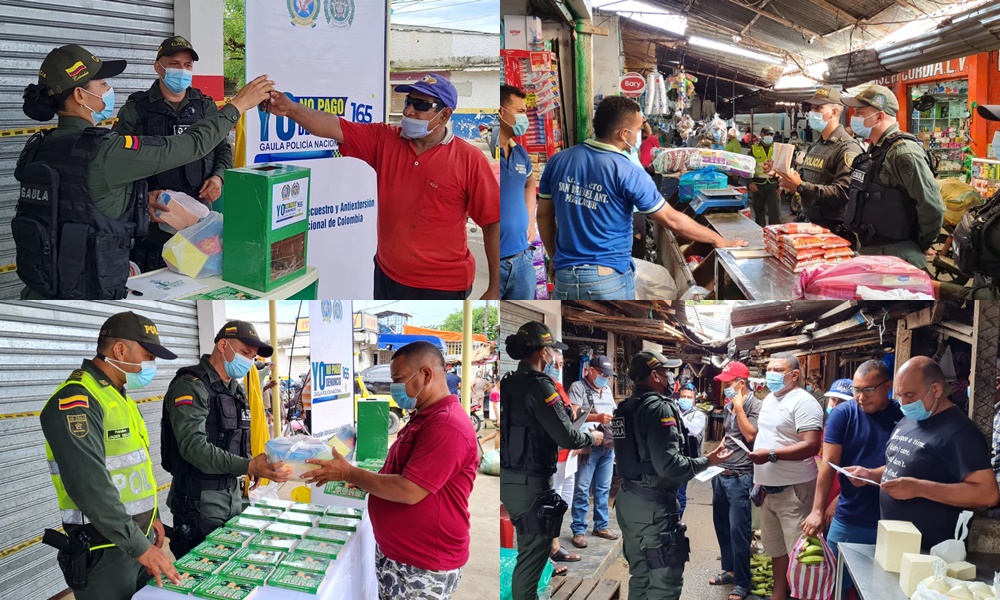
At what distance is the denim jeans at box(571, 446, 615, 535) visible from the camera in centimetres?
387

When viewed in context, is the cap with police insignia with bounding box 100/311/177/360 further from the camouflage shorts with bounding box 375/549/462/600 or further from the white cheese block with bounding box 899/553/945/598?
the white cheese block with bounding box 899/553/945/598

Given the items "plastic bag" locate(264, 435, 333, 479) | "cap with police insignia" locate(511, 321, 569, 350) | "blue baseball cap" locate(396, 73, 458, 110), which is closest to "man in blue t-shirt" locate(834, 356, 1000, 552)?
"cap with police insignia" locate(511, 321, 569, 350)

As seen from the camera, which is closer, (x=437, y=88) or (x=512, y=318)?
(x=437, y=88)

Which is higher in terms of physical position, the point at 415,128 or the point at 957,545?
the point at 415,128

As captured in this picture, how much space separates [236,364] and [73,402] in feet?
2.36

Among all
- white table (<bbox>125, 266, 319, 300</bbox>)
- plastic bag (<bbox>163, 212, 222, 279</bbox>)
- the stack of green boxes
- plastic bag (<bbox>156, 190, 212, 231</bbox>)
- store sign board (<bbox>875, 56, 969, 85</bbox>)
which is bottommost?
the stack of green boxes

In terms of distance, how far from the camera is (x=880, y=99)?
3131 mm

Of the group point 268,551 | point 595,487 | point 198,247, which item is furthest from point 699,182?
point 268,551

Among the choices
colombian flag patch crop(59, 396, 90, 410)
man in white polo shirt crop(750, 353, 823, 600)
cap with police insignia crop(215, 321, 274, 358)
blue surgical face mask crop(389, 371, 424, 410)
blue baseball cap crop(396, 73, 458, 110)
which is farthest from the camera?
cap with police insignia crop(215, 321, 274, 358)

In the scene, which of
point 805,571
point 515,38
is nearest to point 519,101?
point 515,38

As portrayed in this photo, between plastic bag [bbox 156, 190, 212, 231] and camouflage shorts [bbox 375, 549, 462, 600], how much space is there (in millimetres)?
1635

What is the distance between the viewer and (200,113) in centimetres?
338

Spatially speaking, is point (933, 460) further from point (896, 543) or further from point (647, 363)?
point (647, 363)

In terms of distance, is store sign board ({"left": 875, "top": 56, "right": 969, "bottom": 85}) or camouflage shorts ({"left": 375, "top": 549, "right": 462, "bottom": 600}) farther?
camouflage shorts ({"left": 375, "top": 549, "right": 462, "bottom": 600})
